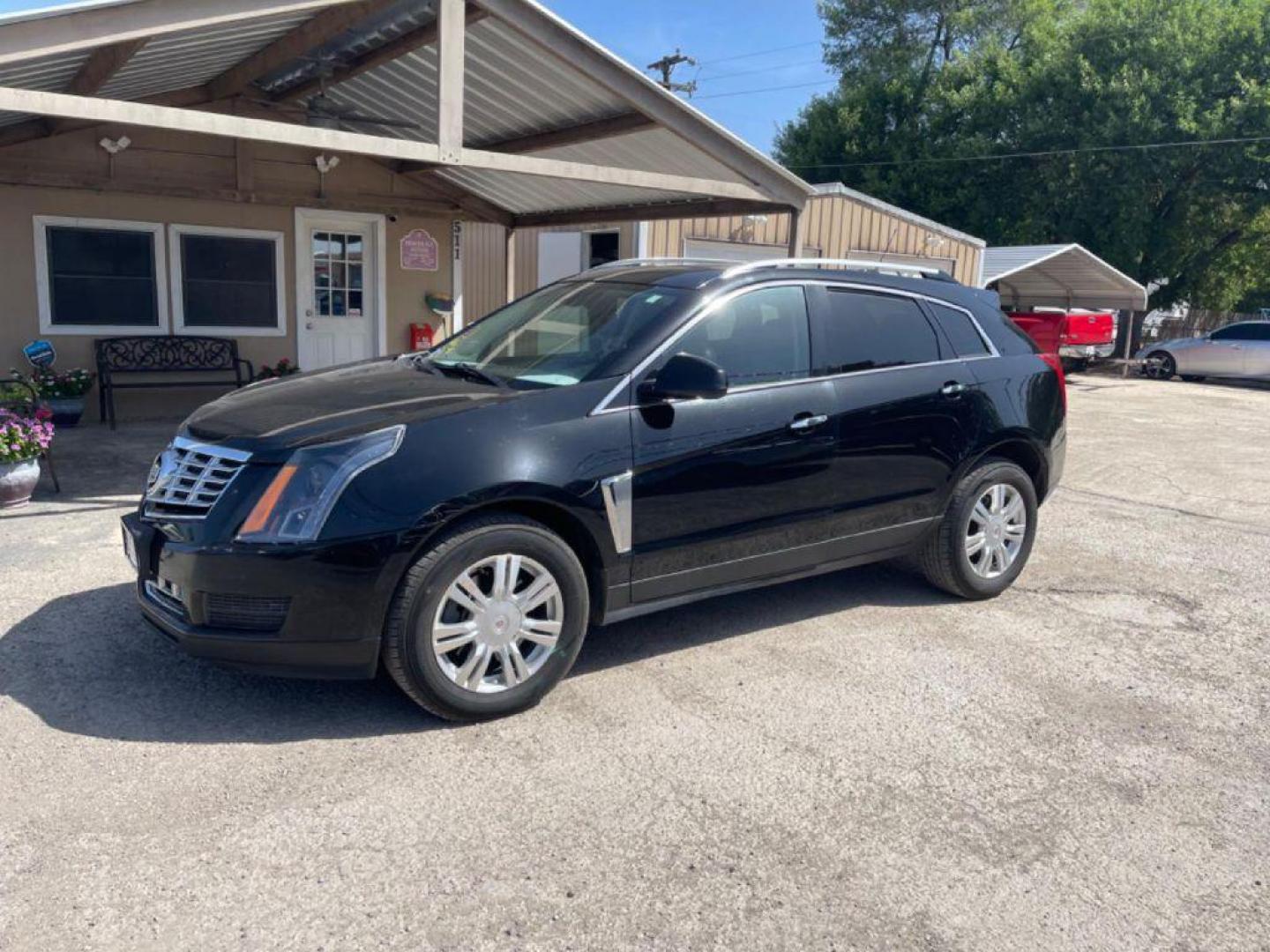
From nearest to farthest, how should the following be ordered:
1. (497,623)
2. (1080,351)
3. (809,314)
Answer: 1. (497,623)
2. (809,314)
3. (1080,351)

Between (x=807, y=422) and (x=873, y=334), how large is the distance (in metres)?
0.74

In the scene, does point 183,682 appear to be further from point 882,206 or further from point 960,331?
point 882,206

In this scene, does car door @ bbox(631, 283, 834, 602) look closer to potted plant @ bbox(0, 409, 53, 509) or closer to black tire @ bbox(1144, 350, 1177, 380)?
potted plant @ bbox(0, 409, 53, 509)

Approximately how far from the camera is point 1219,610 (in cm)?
541

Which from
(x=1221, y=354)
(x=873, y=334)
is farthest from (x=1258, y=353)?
(x=873, y=334)

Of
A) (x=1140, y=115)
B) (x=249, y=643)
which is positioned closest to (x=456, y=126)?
(x=249, y=643)

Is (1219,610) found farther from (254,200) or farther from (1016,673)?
(254,200)

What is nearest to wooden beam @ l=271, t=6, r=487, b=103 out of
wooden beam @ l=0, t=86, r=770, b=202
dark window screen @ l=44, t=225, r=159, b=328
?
wooden beam @ l=0, t=86, r=770, b=202

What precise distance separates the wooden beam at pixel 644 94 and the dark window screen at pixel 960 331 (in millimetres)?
3106

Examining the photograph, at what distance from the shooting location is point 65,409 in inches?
372

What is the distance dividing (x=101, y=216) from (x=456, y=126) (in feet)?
17.6

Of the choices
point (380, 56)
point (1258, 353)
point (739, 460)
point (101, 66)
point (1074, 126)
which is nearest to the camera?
point (739, 460)

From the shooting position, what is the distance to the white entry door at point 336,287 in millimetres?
11141

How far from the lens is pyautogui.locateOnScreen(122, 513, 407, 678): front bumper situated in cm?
339
